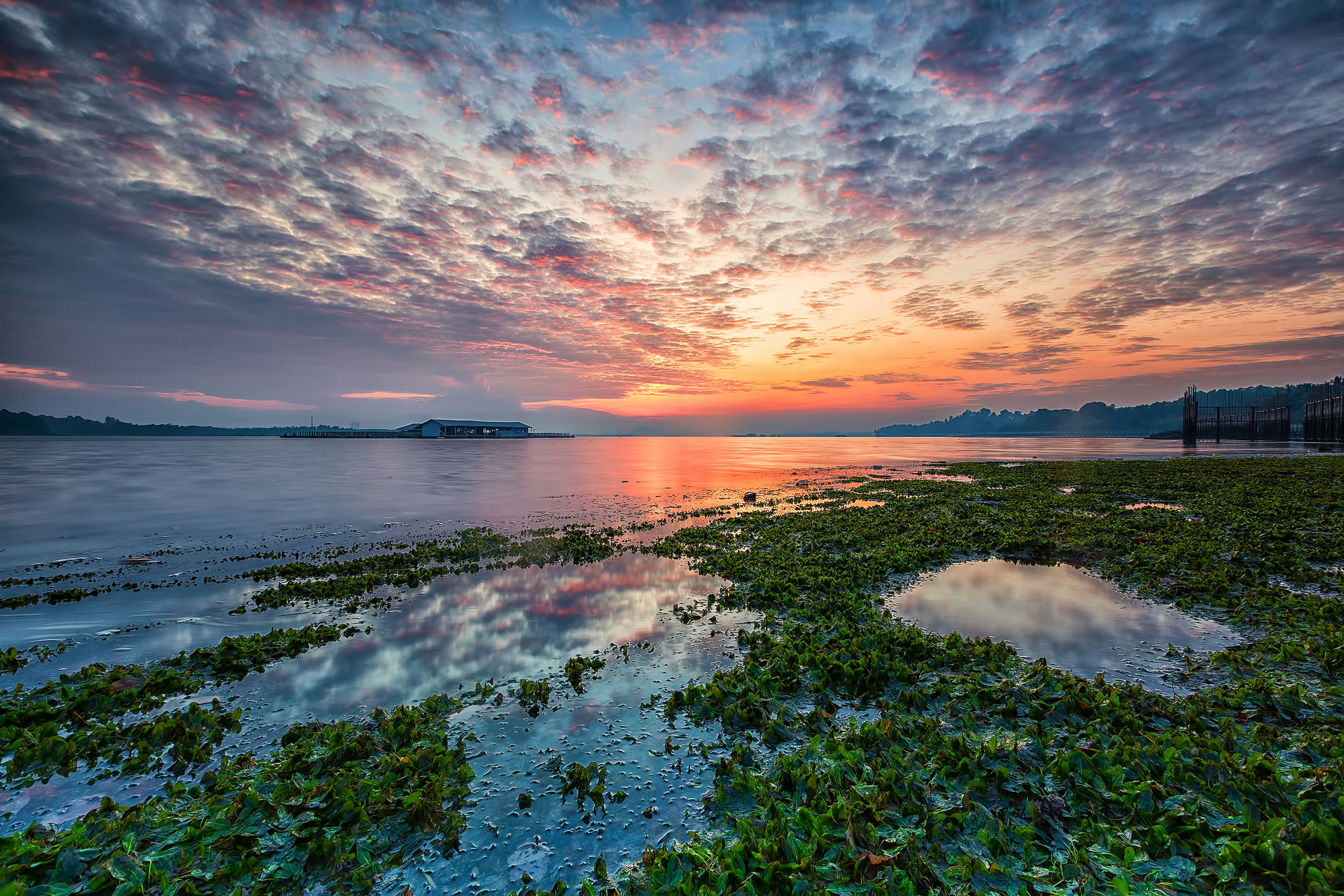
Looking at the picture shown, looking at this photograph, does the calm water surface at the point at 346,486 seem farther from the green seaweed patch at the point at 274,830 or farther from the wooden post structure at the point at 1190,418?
the green seaweed patch at the point at 274,830

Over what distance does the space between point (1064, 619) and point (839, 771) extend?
792 cm

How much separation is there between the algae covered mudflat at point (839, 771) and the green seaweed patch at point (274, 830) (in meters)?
0.02

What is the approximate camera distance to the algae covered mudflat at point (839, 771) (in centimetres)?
430

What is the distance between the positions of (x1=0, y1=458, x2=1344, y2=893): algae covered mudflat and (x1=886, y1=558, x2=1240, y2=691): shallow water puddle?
1.71ft

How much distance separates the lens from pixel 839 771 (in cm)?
548

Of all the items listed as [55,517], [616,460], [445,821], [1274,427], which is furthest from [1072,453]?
[55,517]

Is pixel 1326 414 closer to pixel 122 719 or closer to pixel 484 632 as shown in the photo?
pixel 484 632


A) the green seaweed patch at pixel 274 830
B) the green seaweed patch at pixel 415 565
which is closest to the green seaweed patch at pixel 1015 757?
the green seaweed patch at pixel 274 830

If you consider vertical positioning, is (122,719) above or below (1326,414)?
below

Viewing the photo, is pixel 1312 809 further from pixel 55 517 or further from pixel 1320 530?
pixel 55 517

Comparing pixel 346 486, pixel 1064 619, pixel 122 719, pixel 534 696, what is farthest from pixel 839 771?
pixel 346 486

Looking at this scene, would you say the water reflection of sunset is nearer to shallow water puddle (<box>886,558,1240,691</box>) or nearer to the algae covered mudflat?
the algae covered mudflat

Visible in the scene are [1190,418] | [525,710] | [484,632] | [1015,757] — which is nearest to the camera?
[1015,757]

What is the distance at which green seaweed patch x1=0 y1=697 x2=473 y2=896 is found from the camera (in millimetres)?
4387
